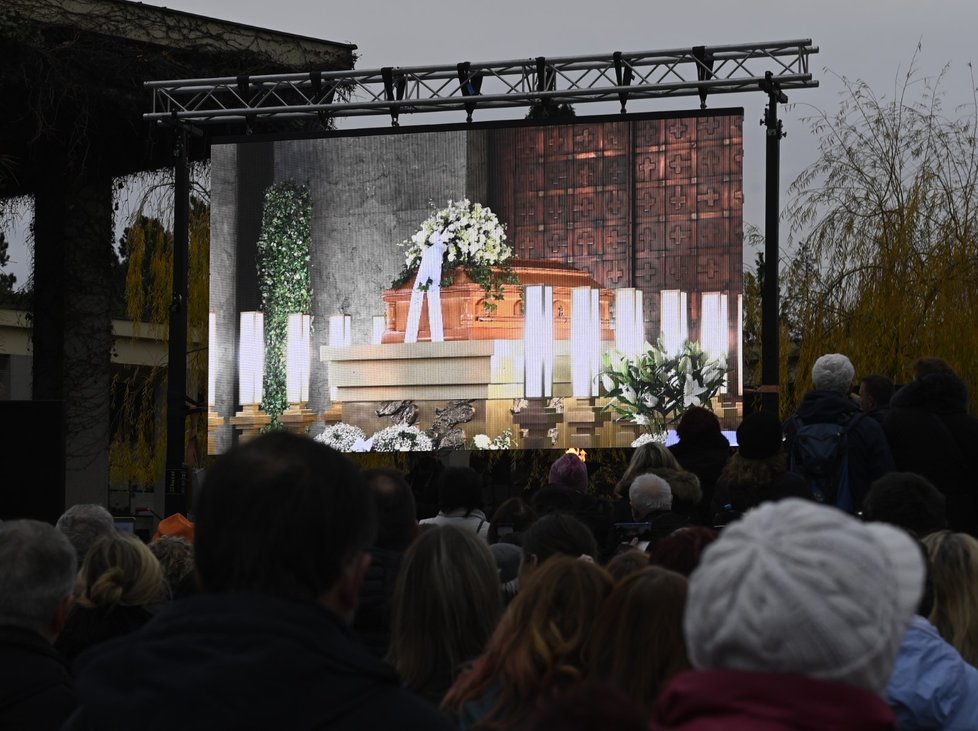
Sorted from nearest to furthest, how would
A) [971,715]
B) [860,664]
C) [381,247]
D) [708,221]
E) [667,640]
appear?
[860,664] < [667,640] < [971,715] < [708,221] < [381,247]

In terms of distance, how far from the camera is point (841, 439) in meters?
7.24

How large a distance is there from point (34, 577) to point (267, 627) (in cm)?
169

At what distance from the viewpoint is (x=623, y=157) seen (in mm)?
15242

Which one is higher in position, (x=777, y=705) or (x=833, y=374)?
(x=833, y=374)

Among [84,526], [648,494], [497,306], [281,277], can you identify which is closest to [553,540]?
[648,494]

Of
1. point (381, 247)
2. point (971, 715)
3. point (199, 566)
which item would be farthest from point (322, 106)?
point (199, 566)

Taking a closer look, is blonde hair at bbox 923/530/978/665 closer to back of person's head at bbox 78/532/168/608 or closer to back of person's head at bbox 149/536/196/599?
back of person's head at bbox 78/532/168/608

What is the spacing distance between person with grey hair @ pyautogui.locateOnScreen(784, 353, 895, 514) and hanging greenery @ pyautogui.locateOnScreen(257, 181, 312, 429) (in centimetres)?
940

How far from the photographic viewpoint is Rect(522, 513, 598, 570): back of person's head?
4.55 m

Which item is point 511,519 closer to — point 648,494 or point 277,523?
point 648,494

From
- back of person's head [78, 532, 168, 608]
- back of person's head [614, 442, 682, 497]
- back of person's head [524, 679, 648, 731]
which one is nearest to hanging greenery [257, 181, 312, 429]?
back of person's head [614, 442, 682, 497]

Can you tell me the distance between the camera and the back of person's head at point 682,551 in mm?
3881

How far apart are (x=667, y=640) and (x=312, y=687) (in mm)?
1068

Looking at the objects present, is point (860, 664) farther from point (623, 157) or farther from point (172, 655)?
point (623, 157)
